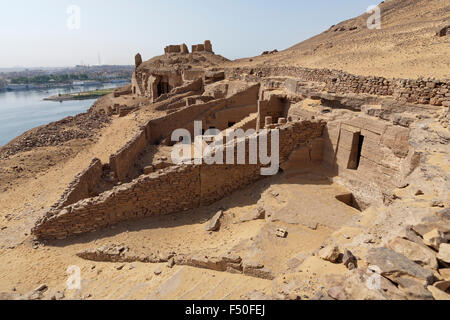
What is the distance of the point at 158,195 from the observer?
24.8ft

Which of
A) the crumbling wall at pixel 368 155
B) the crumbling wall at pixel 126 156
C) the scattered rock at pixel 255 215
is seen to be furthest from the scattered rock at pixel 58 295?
the crumbling wall at pixel 368 155

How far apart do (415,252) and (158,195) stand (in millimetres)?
5854

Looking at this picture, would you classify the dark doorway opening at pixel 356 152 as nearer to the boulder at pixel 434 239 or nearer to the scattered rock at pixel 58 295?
the boulder at pixel 434 239

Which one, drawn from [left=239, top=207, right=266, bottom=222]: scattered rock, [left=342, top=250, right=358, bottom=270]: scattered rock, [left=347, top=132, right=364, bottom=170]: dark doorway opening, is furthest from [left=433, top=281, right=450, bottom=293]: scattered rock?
[left=347, top=132, right=364, bottom=170]: dark doorway opening

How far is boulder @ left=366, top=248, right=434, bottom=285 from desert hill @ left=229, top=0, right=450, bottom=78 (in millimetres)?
9408

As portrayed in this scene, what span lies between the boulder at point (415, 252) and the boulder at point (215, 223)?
165 inches

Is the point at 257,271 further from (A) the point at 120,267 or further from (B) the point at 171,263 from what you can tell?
(A) the point at 120,267

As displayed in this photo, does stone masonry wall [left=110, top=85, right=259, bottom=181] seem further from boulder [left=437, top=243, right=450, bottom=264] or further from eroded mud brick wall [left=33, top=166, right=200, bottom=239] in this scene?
boulder [left=437, top=243, right=450, bottom=264]

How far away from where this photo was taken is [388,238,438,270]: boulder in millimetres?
3143

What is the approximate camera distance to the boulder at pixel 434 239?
3.29 meters

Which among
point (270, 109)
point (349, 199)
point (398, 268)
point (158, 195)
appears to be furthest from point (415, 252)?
point (270, 109)

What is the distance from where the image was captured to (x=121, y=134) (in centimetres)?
1681
